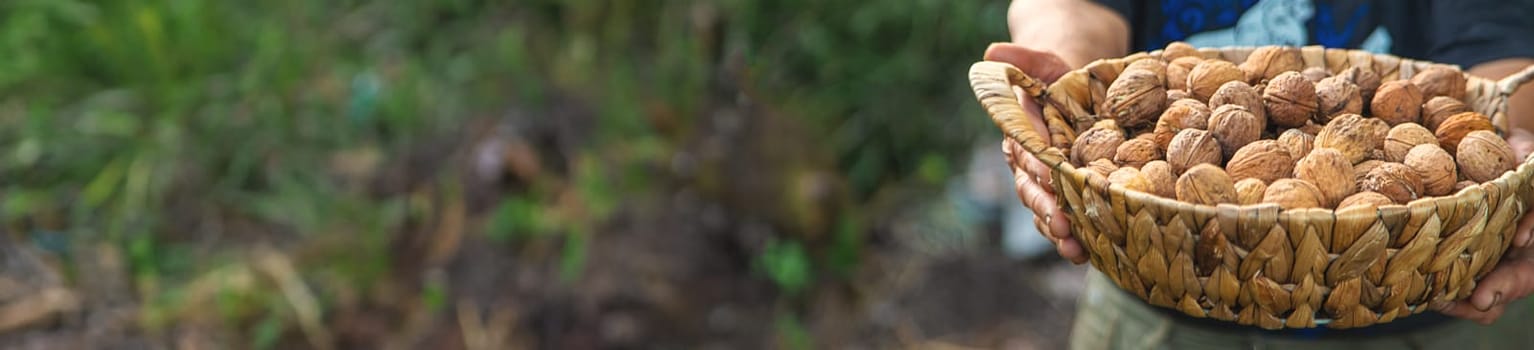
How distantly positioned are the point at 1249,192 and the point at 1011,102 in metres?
0.21

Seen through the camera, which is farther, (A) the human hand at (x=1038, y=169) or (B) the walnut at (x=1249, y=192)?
(A) the human hand at (x=1038, y=169)

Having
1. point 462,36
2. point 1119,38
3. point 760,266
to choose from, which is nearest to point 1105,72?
point 1119,38

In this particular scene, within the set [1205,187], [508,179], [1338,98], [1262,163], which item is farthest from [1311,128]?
[508,179]

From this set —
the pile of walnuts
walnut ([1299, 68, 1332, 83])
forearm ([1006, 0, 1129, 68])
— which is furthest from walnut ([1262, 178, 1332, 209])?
forearm ([1006, 0, 1129, 68])

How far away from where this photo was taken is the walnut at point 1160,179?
3.71 feet

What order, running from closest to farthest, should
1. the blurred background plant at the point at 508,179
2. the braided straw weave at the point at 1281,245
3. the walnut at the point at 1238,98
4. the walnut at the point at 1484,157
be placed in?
the braided straw weave at the point at 1281,245
the walnut at the point at 1484,157
the walnut at the point at 1238,98
the blurred background plant at the point at 508,179

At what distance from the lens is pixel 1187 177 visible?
1113 millimetres

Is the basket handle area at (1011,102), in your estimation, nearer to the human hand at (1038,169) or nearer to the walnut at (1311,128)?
the human hand at (1038,169)

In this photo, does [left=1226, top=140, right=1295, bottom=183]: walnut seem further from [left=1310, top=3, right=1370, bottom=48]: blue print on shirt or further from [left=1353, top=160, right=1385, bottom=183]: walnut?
[left=1310, top=3, right=1370, bottom=48]: blue print on shirt

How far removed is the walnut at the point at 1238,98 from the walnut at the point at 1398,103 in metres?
0.11

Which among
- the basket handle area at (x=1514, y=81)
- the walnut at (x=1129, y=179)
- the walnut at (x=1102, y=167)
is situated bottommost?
the basket handle area at (x=1514, y=81)

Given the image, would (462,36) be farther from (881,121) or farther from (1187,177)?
(1187,177)

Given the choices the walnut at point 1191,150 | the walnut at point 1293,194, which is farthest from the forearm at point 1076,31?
the walnut at point 1293,194

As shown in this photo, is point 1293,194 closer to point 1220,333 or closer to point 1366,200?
point 1366,200
